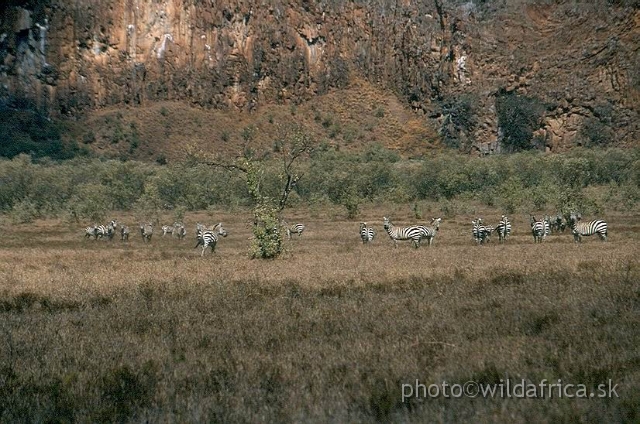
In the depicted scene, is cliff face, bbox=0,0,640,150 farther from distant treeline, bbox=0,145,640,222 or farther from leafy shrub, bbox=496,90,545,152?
distant treeline, bbox=0,145,640,222

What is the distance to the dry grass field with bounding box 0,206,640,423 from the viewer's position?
7.16m

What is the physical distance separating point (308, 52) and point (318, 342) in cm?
11638

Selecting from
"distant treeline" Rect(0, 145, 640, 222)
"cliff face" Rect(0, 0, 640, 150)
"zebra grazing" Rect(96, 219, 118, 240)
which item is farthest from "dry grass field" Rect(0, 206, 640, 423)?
"cliff face" Rect(0, 0, 640, 150)

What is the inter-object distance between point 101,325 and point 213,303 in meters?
2.23

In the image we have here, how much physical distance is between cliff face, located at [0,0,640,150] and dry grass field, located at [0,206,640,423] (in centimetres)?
9622

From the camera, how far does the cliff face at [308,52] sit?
109m

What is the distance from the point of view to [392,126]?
116938 mm

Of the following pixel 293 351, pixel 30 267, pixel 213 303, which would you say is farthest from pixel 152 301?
pixel 30 267

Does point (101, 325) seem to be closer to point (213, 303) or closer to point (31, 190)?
point (213, 303)

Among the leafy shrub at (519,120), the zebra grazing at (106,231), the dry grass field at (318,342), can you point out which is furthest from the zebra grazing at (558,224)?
the leafy shrub at (519,120)

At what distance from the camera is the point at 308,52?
4865 inches

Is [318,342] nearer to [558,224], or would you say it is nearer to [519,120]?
[558,224]

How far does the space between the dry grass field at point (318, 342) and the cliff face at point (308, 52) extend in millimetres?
96217

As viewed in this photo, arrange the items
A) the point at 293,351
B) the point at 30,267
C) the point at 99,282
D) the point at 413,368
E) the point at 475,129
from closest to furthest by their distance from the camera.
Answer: the point at 413,368 < the point at 293,351 < the point at 99,282 < the point at 30,267 < the point at 475,129
